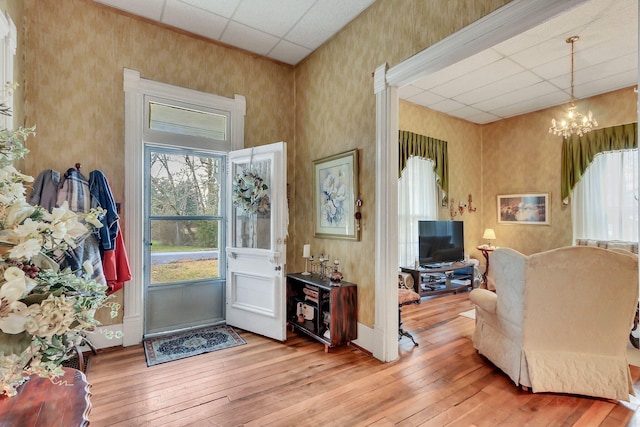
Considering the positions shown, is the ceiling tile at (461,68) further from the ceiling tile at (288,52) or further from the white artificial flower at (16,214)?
the white artificial flower at (16,214)

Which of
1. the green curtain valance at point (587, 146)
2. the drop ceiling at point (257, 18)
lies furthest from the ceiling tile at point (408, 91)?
the green curtain valance at point (587, 146)

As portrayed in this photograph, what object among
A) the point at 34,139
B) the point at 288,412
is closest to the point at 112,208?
the point at 34,139

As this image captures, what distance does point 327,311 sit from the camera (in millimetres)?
3172

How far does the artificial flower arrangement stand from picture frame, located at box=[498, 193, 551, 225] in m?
6.34

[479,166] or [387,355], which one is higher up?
[479,166]

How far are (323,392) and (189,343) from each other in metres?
1.61

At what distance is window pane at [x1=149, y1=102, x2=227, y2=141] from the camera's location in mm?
3352

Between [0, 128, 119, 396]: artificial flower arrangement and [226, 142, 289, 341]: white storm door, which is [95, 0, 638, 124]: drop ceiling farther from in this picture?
[0, 128, 119, 396]: artificial flower arrangement

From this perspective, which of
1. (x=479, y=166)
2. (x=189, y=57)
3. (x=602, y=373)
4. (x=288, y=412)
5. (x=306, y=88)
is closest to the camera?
(x=288, y=412)

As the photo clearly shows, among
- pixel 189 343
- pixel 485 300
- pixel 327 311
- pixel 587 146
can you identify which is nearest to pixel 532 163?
pixel 587 146

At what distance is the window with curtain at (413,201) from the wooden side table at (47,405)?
180 inches

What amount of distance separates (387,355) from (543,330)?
1.25 metres

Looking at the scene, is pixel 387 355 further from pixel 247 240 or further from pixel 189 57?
pixel 189 57

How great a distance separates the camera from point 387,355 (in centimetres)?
281
